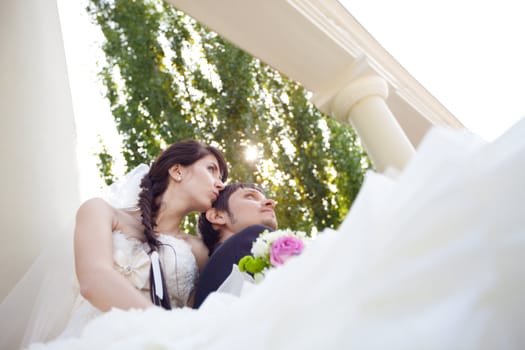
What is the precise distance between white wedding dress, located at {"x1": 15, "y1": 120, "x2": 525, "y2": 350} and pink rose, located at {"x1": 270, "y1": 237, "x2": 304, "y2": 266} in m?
1.05

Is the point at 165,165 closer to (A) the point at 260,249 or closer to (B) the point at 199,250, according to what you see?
(B) the point at 199,250

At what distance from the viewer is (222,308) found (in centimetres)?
111

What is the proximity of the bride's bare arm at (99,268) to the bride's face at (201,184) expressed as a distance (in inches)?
30.5

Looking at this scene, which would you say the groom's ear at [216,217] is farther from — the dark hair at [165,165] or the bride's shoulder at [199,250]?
the dark hair at [165,165]

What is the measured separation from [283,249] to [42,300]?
A: 1.43 m

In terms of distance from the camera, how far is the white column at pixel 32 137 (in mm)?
2518

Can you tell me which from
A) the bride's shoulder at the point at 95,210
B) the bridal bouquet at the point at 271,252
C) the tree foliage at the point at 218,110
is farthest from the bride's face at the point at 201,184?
the tree foliage at the point at 218,110

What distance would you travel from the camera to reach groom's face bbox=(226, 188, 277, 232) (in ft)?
9.84

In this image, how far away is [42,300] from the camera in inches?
91.5

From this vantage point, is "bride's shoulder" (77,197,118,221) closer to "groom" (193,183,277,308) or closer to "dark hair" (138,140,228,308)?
"dark hair" (138,140,228,308)

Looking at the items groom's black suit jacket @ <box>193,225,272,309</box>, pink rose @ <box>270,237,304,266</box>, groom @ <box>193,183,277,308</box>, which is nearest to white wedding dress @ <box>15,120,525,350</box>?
pink rose @ <box>270,237,304,266</box>

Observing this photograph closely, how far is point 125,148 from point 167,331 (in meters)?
9.41

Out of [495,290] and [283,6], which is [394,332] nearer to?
[495,290]

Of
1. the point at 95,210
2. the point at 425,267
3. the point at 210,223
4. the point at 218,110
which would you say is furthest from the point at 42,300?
the point at 218,110
